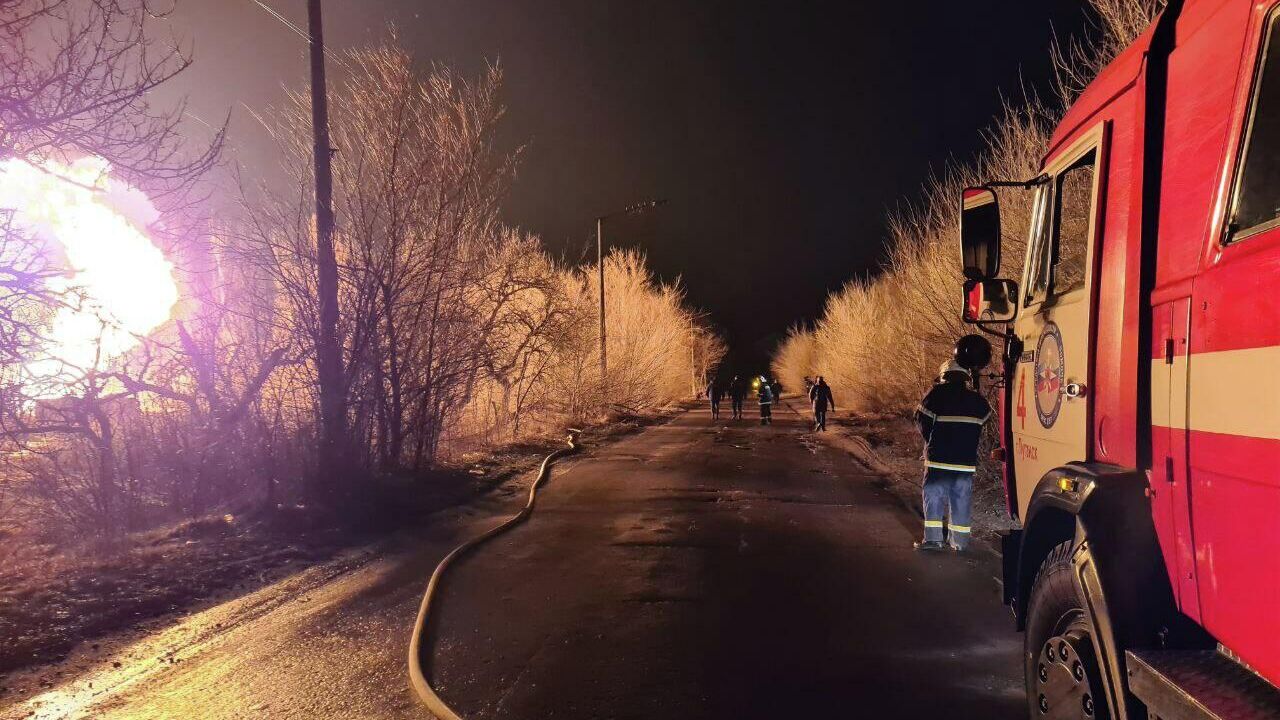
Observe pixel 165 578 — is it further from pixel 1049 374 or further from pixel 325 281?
pixel 1049 374

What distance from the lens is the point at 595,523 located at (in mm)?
8820

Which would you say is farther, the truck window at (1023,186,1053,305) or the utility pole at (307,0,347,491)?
the utility pole at (307,0,347,491)

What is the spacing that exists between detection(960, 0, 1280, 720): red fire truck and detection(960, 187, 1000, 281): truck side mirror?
1.57ft

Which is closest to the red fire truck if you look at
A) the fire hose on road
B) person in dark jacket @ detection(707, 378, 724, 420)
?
the fire hose on road

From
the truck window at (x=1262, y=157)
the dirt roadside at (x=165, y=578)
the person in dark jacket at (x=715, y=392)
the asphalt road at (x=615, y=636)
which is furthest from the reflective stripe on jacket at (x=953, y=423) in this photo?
the person in dark jacket at (x=715, y=392)

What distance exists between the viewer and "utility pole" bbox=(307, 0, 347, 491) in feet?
32.0

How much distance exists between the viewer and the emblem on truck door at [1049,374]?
326 centimetres

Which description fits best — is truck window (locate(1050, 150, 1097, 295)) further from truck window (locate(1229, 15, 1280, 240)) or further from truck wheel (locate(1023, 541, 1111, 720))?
truck wheel (locate(1023, 541, 1111, 720))

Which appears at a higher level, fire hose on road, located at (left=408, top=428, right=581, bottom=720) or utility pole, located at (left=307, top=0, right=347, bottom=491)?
utility pole, located at (left=307, top=0, right=347, bottom=491)

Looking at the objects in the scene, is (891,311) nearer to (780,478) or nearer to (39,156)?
(780,478)

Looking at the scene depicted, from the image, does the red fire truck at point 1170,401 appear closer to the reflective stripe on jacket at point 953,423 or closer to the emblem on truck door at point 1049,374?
the emblem on truck door at point 1049,374

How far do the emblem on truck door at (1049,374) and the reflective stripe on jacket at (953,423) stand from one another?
331cm

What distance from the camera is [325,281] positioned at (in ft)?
32.0

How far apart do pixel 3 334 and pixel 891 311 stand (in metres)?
22.8
